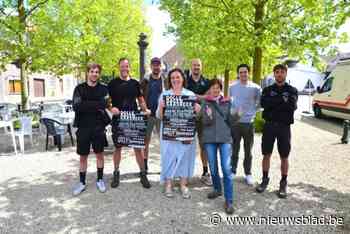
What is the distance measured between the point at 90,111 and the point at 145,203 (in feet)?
4.94

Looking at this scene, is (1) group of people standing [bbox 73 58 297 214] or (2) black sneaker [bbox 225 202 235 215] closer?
(2) black sneaker [bbox 225 202 235 215]

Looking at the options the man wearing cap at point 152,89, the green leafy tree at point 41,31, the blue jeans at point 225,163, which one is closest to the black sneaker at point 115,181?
the man wearing cap at point 152,89

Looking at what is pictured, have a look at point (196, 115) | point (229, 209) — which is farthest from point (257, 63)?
point (229, 209)

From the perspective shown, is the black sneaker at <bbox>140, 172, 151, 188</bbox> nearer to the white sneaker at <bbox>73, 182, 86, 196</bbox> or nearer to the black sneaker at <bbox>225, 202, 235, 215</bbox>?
the white sneaker at <bbox>73, 182, 86, 196</bbox>

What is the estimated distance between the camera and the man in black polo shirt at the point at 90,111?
400 cm

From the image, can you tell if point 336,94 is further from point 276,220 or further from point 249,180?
point 276,220

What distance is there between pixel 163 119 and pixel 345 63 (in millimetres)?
11530

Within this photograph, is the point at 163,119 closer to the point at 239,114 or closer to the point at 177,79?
the point at 177,79

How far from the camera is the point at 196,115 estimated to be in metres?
3.90

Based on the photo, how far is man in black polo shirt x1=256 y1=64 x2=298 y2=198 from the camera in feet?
12.9

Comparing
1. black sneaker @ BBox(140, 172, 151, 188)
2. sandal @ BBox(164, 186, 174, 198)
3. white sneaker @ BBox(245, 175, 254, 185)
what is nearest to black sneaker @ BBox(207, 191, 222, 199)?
sandal @ BBox(164, 186, 174, 198)

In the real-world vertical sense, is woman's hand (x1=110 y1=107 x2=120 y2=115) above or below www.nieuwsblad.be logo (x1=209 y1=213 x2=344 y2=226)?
above

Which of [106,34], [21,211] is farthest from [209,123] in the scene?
[106,34]

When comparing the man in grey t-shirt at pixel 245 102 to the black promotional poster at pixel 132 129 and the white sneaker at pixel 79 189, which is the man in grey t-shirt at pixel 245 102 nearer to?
the black promotional poster at pixel 132 129
